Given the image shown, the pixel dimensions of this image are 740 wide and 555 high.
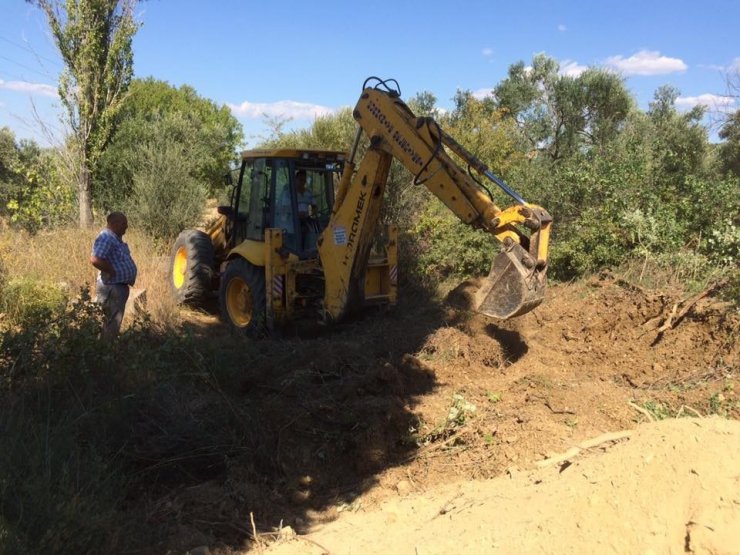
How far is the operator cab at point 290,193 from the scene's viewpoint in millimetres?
8062

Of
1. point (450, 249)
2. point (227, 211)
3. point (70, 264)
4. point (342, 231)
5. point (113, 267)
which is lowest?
point (70, 264)

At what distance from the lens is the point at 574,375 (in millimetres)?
6473

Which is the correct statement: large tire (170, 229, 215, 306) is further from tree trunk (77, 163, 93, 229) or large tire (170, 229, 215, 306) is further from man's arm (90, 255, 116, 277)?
tree trunk (77, 163, 93, 229)

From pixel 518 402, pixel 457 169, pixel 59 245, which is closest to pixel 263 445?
pixel 518 402

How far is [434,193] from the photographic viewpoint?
652cm

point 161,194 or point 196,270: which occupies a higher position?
point 161,194

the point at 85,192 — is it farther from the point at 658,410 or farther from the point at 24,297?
the point at 658,410

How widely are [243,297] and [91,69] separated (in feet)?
28.0

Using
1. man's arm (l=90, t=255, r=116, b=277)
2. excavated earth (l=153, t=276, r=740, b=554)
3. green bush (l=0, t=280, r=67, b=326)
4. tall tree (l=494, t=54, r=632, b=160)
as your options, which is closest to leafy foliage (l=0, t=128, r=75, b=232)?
green bush (l=0, t=280, r=67, b=326)

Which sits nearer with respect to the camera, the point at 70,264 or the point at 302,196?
the point at 302,196

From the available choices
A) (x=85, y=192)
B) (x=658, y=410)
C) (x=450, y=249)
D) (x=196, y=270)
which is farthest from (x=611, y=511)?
(x=85, y=192)

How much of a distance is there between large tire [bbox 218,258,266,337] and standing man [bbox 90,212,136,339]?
1779mm

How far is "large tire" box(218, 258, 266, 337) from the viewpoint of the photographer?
7910 millimetres

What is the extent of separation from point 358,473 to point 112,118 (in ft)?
41.5
